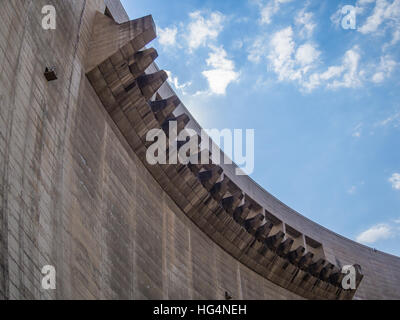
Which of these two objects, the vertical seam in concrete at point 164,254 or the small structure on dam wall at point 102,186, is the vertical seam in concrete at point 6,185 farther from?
the vertical seam in concrete at point 164,254

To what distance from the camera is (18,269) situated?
33.8 ft

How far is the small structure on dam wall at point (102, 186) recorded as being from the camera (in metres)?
11.6

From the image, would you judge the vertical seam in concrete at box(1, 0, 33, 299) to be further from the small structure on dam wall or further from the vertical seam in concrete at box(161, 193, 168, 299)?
the vertical seam in concrete at box(161, 193, 168, 299)

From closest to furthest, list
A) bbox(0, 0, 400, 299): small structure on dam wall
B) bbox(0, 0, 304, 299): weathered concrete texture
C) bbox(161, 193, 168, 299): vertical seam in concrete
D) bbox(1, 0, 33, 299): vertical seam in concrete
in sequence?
1. bbox(1, 0, 33, 299): vertical seam in concrete
2. bbox(0, 0, 304, 299): weathered concrete texture
3. bbox(0, 0, 400, 299): small structure on dam wall
4. bbox(161, 193, 168, 299): vertical seam in concrete

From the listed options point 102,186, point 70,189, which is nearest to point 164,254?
point 102,186

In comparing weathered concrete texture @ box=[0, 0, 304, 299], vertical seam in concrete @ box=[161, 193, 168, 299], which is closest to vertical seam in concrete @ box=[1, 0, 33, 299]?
weathered concrete texture @ box=[0, 0, 304, 299]

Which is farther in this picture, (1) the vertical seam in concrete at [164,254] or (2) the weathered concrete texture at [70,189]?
(1) the vertical seam in concrete at [164,254]

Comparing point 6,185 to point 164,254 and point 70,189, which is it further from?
point 164,254

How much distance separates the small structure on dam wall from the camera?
1164 cm

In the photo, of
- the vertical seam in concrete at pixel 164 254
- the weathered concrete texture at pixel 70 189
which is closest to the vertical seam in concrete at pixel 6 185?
the weathered concrete texture at pixel 70 189

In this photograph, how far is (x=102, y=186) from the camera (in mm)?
16016

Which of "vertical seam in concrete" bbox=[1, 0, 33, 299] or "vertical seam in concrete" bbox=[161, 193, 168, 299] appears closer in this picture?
"vertical seam in concrete" bbox=[1, 0, 33, 299]

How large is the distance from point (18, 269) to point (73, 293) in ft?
8.11

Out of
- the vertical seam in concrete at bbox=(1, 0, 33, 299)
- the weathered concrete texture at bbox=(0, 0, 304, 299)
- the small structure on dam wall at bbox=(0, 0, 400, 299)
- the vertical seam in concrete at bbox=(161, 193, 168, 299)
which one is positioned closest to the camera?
the vertical seam in concrete at bbox=(1, 0, 33, 299)
